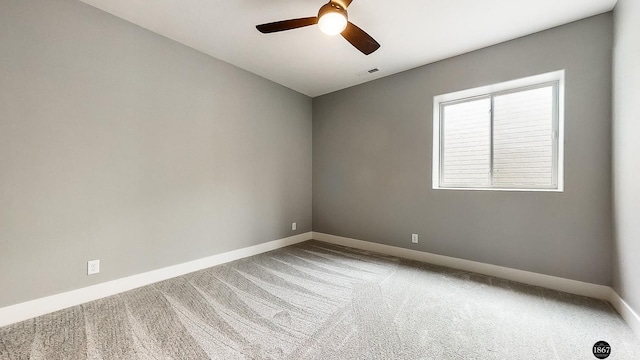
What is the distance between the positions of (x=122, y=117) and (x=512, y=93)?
4092 millimetres

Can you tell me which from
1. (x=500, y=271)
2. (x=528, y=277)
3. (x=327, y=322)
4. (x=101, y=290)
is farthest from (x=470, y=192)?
(x=101, y=290)

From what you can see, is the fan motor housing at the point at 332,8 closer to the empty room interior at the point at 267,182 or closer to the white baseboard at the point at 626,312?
the empty room interior at the point at 267,182

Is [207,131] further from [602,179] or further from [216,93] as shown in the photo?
[602,179]

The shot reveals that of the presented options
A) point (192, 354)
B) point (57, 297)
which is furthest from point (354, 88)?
point (57, 297)

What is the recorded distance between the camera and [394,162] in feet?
11.2

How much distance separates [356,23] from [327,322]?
8.74ft

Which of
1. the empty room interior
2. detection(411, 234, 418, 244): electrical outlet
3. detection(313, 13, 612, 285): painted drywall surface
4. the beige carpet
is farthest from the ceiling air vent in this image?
the beige carpet

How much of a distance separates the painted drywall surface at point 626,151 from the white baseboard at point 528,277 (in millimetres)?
108

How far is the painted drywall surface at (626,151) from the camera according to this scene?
1.71 meters

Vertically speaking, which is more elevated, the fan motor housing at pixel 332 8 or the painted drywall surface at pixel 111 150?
the fan motor housing at pixel 332 8

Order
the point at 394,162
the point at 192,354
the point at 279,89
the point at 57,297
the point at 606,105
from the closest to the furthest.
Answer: the point at 192,354 → the point at 57,297 → the point at 606,105 → the point at 394,162 → the point at 279,89

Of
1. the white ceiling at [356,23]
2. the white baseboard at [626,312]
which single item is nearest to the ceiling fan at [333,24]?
the white ceiling at [356,23]

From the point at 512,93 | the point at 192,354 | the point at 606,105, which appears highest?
the point at 512,93

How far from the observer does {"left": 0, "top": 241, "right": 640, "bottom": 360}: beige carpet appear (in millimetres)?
1496
